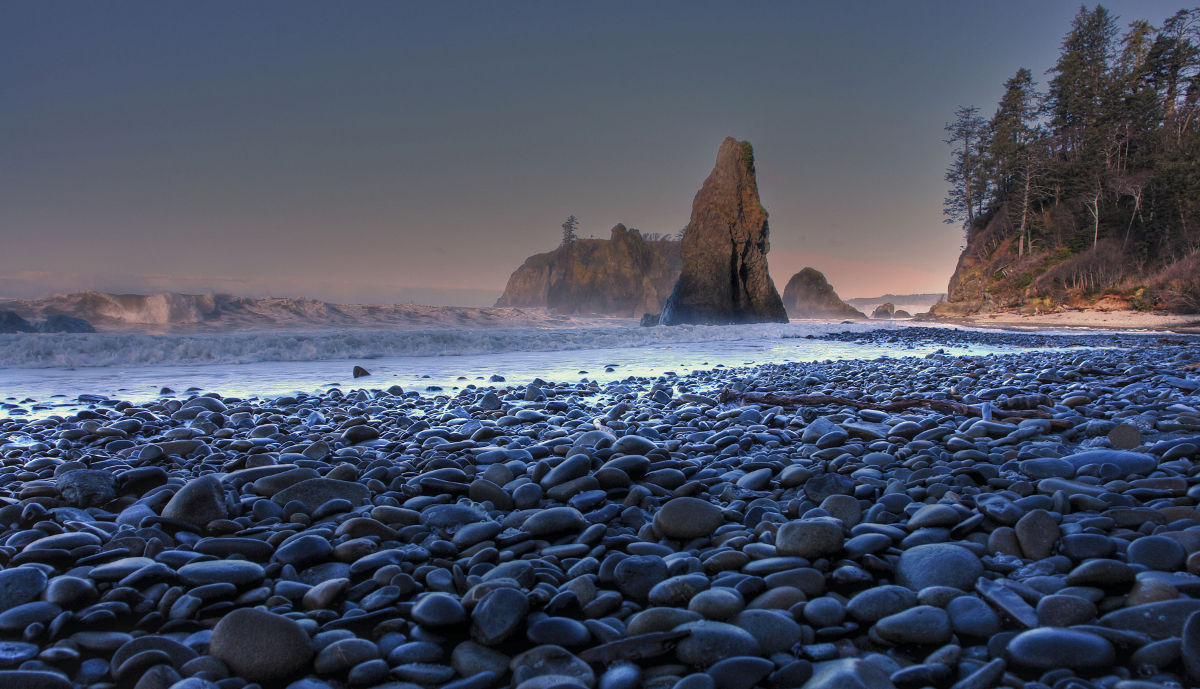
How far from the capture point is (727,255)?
36.6 metres

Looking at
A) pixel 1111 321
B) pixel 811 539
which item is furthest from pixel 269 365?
pixel 1111 321

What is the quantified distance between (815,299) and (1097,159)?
31.0 m

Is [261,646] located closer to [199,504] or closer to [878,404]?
[199,504]

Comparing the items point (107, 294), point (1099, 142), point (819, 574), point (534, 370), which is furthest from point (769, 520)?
point (1099, 142)

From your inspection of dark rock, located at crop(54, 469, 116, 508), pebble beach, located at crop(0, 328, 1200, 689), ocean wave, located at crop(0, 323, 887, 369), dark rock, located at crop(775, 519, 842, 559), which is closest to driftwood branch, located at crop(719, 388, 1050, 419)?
pebble beach, located at crop(0, 328, 1200, 689)

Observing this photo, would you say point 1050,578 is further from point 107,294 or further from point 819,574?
point 107,294

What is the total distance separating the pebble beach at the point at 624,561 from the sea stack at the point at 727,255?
32.7 m

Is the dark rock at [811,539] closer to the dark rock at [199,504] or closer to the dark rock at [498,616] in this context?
the dark rock at [498,616]

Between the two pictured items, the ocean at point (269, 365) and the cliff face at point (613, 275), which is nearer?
the ocean at point (269, 365)

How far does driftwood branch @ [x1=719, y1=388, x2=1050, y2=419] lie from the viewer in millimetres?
3551

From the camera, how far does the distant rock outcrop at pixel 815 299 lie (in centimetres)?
6138

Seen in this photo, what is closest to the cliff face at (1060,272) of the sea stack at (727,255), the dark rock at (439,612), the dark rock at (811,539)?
the sea stack at (727,255)

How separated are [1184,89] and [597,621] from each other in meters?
52.1

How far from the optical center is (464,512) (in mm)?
2117
